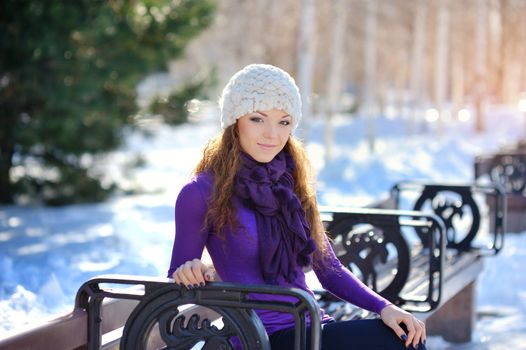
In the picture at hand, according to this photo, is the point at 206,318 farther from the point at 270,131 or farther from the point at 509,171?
the point at 509,171

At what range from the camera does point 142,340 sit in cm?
270

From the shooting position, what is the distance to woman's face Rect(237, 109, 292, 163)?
2959mm

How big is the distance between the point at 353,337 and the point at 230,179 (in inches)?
25.5

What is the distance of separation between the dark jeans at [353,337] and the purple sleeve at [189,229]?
1.24 feet

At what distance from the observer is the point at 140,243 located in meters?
7.78

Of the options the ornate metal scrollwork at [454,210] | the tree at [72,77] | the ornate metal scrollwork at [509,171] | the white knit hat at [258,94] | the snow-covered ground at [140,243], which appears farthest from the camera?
the ornate metal scrollwork at [509,171]

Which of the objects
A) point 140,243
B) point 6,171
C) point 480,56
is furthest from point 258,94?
Result: point 480,56

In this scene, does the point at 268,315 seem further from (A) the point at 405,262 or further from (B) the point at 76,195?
(B) the point at 76,195

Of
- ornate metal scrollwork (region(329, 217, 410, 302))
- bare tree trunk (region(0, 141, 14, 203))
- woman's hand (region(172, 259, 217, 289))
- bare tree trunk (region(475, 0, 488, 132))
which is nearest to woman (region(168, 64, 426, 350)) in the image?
woman's hand (region(172, 259, 217, 289))

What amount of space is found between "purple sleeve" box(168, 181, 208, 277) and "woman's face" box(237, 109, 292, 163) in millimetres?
272

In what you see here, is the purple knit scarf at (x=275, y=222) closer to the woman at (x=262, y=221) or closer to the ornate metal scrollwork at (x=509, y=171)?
the woman at (x=262, y=221)

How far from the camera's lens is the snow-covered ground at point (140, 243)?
5246mm

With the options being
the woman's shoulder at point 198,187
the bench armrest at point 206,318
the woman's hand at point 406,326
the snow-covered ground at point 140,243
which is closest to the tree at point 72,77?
the snow-covered ground at point 140,243

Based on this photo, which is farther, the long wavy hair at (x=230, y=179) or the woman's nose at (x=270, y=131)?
the woman's nose at (x=270, y=131)
